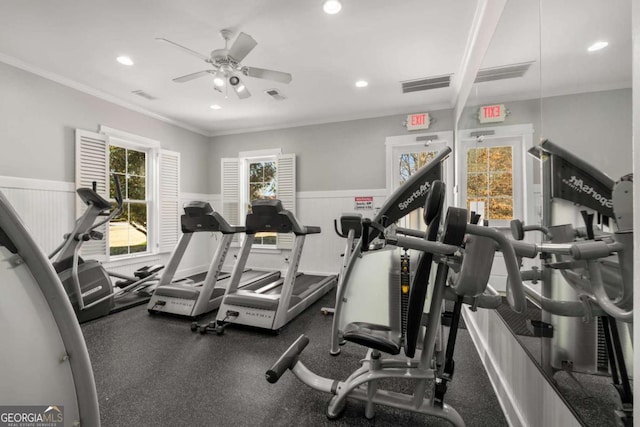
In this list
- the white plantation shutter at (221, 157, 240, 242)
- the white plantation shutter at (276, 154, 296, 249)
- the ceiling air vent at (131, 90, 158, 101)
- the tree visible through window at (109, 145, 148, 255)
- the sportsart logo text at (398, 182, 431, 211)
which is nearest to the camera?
the sportsart logo text at (398, 182, 431, 211)

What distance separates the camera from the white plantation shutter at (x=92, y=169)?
370cm

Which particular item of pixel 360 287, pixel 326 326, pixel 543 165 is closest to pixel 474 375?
pixel 360 287

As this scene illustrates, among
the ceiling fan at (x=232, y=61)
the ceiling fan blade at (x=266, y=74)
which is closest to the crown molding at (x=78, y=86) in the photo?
the ceiling fan at (x=232, y=61)

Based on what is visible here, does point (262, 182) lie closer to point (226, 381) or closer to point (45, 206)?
point (45, 206)

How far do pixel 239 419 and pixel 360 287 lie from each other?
1330 millimetres

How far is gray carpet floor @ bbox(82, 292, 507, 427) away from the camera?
1.59 meters

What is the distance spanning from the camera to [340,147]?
16.9 ft

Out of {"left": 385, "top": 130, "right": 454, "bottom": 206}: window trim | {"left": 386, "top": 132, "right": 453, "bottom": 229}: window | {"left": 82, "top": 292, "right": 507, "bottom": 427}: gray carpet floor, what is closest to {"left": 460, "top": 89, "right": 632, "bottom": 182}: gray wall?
{"left": 82, "top": 292, "right": 507, "bottom": 427}: gray carpet floor

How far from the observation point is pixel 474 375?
2053 mm

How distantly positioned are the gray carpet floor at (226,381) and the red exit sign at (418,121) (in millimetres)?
3249

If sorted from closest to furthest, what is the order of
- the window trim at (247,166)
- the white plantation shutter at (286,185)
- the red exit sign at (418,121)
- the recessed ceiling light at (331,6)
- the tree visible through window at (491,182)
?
the tree visible through window at (491,182), the recessed ceiling light at (331,6), the red exit sign at (418,121), the white plantation shutter at (286,185), the window trim at (247,166)

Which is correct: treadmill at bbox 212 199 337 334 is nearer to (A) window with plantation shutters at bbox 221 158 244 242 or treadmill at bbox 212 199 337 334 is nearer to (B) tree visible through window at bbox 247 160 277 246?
(B) tree visible through window at bbox 247 160 277 246

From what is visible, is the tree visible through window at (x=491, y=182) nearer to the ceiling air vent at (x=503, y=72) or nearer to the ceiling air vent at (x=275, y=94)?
the ceiling air vent at (x=503, y=72)

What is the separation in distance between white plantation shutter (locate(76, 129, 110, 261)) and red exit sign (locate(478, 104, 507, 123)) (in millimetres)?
4601
